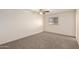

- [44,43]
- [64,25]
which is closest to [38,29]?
[44,43]

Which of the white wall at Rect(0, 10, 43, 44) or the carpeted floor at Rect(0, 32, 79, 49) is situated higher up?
the white wall at Rect(0, 10, 43, 44)

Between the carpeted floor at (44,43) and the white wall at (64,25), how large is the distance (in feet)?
0.20

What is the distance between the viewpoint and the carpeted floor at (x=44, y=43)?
1011mm

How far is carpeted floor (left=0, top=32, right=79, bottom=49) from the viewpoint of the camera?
1011 mm

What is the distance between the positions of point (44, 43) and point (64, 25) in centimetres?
31

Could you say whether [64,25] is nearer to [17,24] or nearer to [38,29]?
[38,29]

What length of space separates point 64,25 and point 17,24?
54 cm

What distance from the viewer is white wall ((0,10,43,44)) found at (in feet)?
3.29

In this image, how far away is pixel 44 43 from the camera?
3.41 ft

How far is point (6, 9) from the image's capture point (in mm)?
977

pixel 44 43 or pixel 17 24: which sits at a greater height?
pixel 17 24

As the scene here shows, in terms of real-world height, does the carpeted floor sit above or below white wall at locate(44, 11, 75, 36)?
below
